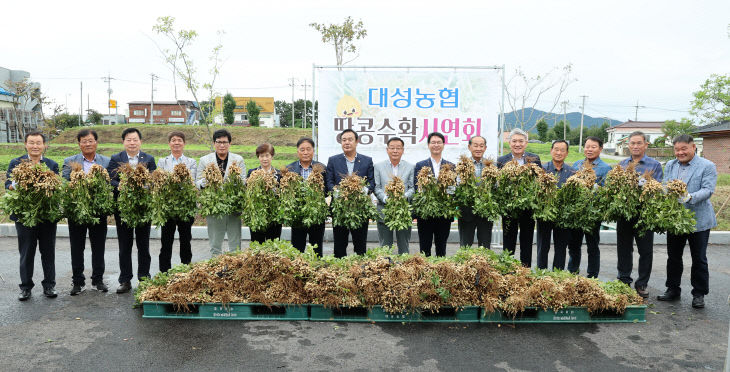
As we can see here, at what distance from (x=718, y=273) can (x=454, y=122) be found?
16.1ft

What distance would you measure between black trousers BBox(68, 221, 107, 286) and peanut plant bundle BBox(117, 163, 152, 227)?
511 millimetres

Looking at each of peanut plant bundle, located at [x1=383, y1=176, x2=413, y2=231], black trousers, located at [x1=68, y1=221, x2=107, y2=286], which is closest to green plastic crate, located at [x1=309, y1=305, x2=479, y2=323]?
peanut plant bundle, located at [x1=383, y1=176, x2=413, y2=231]

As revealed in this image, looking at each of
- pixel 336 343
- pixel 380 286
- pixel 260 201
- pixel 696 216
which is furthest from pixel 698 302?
pixel 260 201

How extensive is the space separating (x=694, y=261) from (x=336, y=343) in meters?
4.45

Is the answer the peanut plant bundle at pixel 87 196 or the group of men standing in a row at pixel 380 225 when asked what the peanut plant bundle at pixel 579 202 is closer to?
the group of men standing in a row at pixel 380 225

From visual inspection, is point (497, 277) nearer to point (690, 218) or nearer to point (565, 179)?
point (565, 179)

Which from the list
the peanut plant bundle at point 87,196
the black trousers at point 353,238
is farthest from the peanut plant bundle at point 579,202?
the peanut plant bundle at point 87,196

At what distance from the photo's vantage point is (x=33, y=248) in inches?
215

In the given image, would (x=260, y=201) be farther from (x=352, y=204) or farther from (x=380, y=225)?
(x=380, y=225)

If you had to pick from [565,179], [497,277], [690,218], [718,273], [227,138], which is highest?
[227,138]

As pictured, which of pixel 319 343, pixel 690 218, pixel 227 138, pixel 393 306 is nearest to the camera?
pixel 319 343

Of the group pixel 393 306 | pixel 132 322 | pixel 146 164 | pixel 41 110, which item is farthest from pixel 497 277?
pixel 41 110

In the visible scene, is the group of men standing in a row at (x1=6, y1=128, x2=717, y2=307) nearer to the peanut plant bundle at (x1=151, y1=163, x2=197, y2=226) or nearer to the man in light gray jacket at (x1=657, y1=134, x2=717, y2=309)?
the man in light gray jacket at (x1=657, y1=134, x2=717, y2=309)

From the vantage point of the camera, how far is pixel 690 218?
5.22 meters
